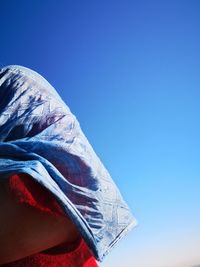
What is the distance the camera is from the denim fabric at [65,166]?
4.24 ft

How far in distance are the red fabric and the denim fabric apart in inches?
2.8

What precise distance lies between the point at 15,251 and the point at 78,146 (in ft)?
1.68

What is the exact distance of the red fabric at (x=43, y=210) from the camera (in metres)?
1.32

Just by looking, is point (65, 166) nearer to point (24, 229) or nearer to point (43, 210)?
point (43, 210)

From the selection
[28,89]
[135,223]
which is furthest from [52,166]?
[28,89]

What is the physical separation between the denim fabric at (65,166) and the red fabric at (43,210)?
7cm

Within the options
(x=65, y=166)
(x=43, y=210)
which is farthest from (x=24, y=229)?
(x=65, y=166)

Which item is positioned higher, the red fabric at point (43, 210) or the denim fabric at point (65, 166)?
the denim fabric at point (65, 166)

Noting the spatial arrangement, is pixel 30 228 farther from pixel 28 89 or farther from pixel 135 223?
pixel 28 89

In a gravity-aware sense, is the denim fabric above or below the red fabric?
above

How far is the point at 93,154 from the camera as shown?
5.16 ft

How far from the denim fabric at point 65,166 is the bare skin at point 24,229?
110 mm

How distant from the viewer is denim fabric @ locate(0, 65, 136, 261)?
129 centimetres

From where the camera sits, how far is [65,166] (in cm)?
140
